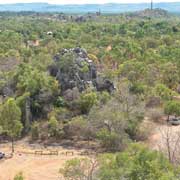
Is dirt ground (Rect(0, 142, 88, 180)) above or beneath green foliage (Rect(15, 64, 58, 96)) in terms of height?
beneath

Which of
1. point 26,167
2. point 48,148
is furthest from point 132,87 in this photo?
point 26,167

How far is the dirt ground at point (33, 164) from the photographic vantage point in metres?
32.6

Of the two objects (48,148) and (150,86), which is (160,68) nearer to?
(150,86)

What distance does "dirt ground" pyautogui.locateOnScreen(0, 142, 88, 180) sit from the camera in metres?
32.6

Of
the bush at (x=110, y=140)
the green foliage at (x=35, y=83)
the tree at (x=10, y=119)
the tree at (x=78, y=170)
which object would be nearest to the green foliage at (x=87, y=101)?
the green foliage at (x=35, y=83)

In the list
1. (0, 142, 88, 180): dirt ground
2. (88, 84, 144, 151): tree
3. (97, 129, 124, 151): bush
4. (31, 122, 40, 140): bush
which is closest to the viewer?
(0, 142, 88, 180): dirt ground

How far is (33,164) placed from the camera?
3506 centimetres

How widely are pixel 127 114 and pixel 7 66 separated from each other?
954 inches

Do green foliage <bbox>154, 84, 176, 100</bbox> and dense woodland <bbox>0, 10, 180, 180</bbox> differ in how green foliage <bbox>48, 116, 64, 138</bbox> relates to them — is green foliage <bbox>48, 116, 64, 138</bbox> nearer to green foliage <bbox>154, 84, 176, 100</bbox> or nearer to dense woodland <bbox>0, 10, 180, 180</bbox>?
dense woodland <bbox>0, 10, 180, 180</bbox>

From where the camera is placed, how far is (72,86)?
44.6 metres

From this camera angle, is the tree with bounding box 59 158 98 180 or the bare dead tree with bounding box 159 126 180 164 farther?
the bare dead tree with bounding box 159 126 180 164

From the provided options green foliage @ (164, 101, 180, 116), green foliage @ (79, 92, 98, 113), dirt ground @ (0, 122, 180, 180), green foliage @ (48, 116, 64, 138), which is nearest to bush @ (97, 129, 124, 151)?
dirt ground @ (0, 122, 180, 180)

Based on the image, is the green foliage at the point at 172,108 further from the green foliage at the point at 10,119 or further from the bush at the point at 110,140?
the green foliage at the point at 10,119

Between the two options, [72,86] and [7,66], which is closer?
[72,86]
